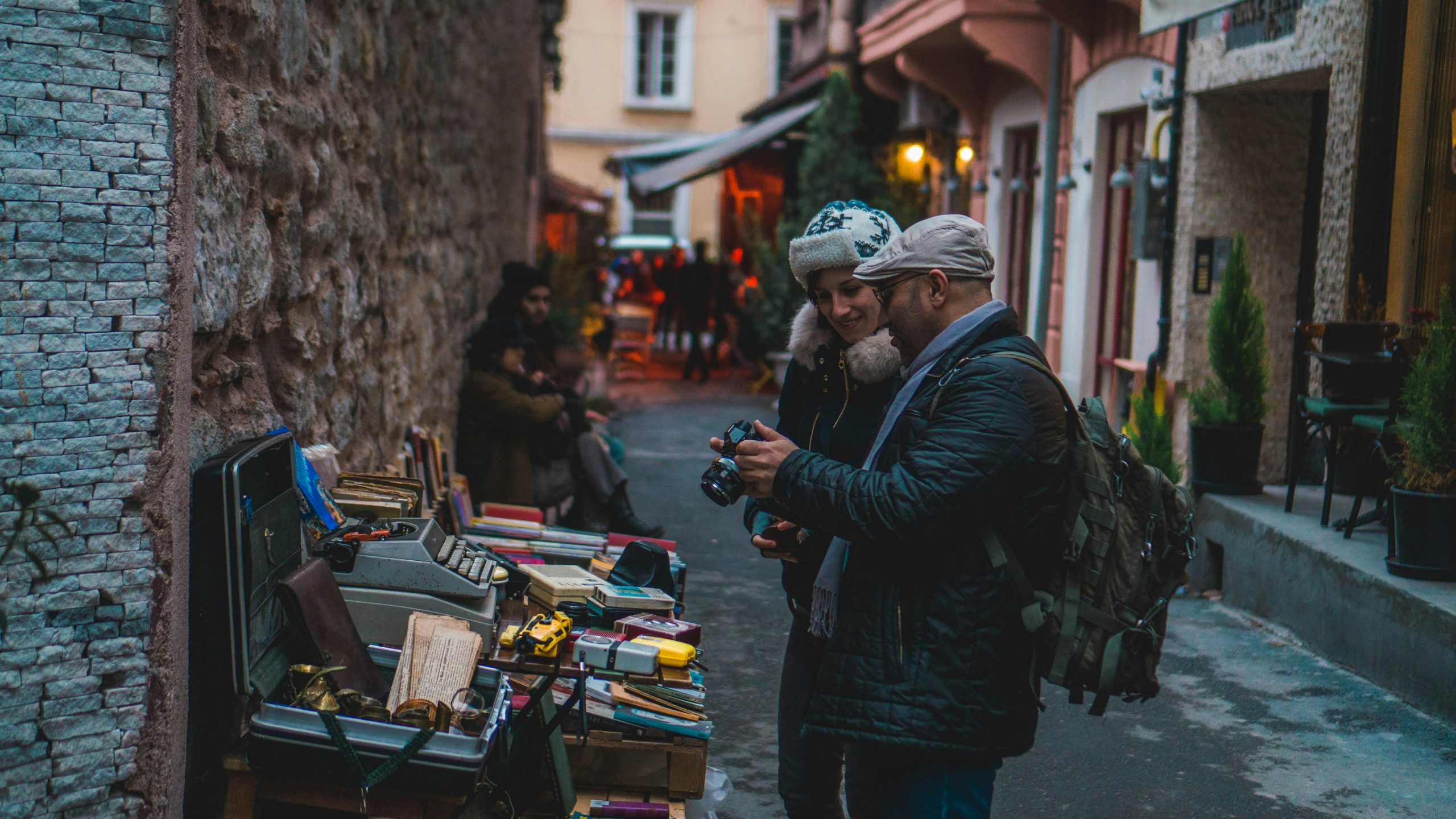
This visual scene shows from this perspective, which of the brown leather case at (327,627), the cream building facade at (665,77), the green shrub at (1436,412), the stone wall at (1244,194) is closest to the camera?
the brown leather case at (327,627)

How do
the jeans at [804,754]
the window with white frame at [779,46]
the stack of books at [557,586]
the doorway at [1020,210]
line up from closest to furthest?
1. the jeans at [804,754]
2. the stack of books at [557,586]
3. the doorway at [1020,210]
4. the window with white frame at [779,46]

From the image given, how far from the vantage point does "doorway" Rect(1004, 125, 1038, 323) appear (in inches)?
492

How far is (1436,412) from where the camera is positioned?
16.5 ft

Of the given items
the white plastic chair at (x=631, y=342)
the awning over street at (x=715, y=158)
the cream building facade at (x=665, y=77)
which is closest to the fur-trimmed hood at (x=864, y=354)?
the awning over street at (x=715, y=158)

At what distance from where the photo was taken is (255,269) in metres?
3.41

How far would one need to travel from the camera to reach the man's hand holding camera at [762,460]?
8.58ft

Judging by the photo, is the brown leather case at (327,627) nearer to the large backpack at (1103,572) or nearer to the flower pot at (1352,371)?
the large backpack at (1103,572)

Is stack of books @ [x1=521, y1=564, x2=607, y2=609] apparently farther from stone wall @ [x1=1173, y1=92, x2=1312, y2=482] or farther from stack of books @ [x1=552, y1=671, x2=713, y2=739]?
stone wall @ [x1=1173, y1=92, x2=1312, y2=482]

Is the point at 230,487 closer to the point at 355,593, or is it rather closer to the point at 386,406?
the point at 355,593

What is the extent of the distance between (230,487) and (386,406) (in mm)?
2694

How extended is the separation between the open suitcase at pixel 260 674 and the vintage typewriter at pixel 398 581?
42cm

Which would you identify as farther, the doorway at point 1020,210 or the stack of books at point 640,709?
the doorway at point 1020,210

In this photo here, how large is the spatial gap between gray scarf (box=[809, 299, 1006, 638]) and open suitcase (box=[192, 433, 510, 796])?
78cm

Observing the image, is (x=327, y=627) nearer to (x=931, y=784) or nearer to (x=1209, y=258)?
→ (x=931, y=784)
